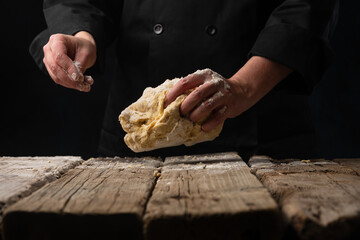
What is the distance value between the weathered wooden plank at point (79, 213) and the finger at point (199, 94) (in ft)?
1.33

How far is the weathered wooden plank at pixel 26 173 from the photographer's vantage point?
1196 mm

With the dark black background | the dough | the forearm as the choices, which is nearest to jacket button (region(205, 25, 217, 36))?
the forearm

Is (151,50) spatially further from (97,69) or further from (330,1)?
(330,1)

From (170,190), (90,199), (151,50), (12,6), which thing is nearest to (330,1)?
(151,50)

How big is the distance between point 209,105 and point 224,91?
0.08 m

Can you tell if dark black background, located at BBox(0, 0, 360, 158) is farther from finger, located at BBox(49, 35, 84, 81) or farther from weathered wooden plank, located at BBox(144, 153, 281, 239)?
weathered wooden plank, located at BBox(144, 153, 281, 239)

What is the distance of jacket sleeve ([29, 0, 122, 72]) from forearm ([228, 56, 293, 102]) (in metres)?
0.72

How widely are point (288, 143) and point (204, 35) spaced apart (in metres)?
0.65

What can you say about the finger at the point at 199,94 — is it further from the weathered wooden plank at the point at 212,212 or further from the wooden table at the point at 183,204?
the weathered wooden plank at the point at 212,212

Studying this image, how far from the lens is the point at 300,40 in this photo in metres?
1.77

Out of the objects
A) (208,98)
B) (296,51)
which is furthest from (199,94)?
(296,51)

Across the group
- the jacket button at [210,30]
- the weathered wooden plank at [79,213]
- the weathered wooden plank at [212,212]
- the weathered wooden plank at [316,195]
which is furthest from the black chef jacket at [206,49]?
the weathered wooden plank at [79,213]

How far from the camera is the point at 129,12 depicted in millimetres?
2119

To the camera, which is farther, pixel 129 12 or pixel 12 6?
pixel 12 6
